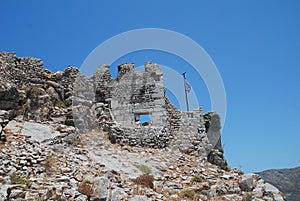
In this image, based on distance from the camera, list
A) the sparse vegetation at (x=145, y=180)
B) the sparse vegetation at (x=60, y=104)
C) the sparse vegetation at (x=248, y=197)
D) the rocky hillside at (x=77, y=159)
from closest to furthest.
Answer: the rocky hillside at (x=77, y=159) → the sparse vegetation at (x=145, y=180) → the sparse vegetation at (x=248, y=197) → the sparse vegetation at (x=60, y=104)

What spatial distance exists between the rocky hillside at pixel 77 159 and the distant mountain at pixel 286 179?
1667 cm

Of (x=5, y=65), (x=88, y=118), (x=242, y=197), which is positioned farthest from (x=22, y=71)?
(x=242, y=197)

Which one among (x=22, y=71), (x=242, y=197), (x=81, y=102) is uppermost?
(x=22, y=71)

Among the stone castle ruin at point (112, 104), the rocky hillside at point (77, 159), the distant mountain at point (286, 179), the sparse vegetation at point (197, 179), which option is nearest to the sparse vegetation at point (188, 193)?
the rocky hillside at point (77, 159)

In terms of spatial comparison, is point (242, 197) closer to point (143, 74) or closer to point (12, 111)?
point (143, 74)

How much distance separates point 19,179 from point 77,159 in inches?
105

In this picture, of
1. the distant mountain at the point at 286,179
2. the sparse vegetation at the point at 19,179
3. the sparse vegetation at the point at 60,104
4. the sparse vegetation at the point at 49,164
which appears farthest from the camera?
the distant mountain at the point at 286,179

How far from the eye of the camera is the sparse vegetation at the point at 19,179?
283 inches

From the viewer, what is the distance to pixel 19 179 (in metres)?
7.34

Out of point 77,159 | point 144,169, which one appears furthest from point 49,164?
point 144,169

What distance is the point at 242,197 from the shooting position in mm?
9547

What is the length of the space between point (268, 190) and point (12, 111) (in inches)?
405

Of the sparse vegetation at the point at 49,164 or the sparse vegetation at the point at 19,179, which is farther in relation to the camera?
the sparse vegetation at the point at 49,164

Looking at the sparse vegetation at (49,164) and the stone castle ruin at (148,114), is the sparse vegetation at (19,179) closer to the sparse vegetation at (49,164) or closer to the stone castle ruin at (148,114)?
the sparse vegetation at (49,164)
